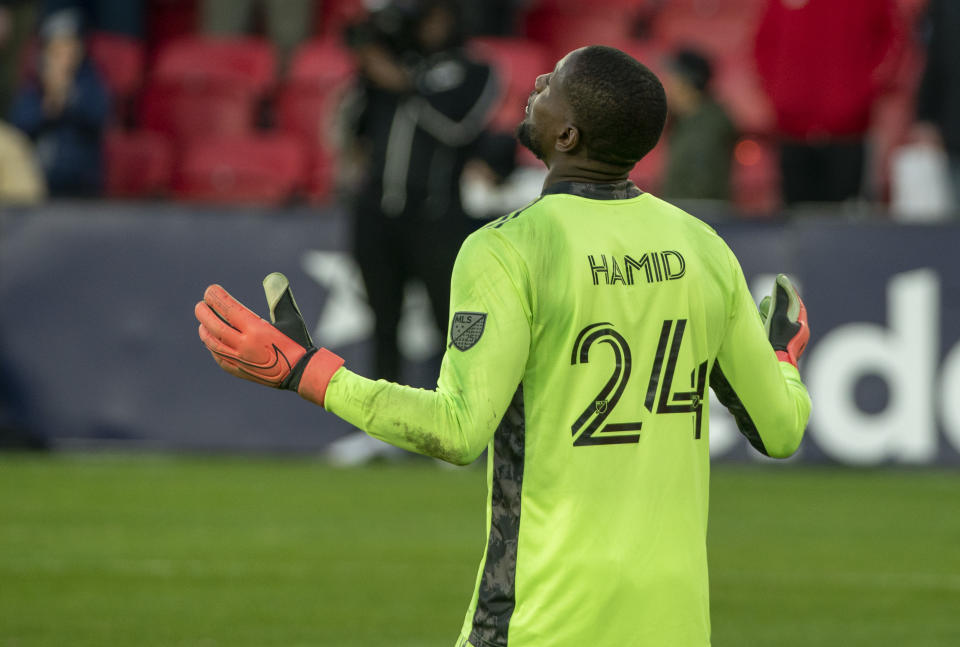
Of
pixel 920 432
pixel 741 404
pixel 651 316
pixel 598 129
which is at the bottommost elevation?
pixel 920 432

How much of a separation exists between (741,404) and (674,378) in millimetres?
236

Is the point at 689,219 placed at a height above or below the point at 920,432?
above

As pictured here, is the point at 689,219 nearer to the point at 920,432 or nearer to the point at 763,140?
the point at 920,432

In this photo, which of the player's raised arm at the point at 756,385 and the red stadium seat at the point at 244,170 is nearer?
the player's raised arm at the point at 756,385

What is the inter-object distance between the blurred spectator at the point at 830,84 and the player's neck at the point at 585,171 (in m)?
8.78

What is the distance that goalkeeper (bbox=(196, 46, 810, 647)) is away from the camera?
2814mm

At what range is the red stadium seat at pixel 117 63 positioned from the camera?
1578 centimetres

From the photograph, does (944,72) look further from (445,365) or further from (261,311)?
(445,365)

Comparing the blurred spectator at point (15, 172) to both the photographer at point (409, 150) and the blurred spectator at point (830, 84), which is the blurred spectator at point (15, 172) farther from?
the blurred spectator at point (830, 84)

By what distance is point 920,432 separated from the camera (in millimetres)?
10266

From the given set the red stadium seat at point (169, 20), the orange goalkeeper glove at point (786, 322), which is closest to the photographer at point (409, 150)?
the orange goalkeeper glove at point (786, 322)

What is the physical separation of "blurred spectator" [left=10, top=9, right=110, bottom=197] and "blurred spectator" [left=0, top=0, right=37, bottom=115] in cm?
162

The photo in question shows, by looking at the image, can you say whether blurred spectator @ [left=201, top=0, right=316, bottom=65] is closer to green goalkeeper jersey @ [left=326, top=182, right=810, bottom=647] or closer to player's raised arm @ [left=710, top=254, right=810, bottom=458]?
player's raised arm @ [left=710, top=254, right=810, bottom=458]

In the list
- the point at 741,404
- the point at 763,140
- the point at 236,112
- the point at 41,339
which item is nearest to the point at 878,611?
the point at 741,404
